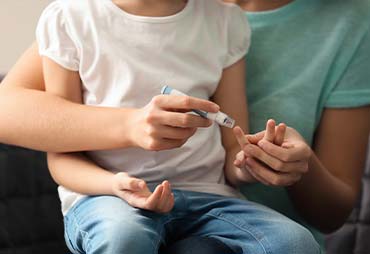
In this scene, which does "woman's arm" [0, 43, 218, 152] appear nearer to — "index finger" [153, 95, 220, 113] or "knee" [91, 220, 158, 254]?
"index finger" [153, 95, 220, 113]

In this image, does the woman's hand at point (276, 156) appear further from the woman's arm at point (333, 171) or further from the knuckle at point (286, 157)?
the woman's arm at point (333, 171)

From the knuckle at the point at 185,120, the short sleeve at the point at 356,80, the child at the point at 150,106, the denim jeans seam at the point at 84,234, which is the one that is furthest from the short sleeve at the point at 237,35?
the denim jeans seam at the point at 84,234

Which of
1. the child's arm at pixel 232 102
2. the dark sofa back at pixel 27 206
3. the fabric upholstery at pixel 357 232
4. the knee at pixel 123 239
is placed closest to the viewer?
the knee at pixel 123 239

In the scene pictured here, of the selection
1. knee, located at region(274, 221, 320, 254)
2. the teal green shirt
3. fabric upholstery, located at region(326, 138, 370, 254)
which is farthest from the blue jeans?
fabric upholstery, located at region(326, 138, 370, 254)

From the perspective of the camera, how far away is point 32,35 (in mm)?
1631

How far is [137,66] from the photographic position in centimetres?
110

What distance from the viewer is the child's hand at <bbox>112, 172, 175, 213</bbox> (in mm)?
940

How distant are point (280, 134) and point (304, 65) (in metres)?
0.27

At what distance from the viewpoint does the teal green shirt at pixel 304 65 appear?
121 centimetres

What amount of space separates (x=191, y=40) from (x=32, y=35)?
613 mm

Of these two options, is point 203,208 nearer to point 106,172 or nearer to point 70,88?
point 106,172

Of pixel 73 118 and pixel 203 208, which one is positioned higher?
pixel 73 118

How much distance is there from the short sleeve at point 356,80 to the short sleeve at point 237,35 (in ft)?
0.59

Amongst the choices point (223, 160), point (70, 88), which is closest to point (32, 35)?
point (70, 88)
